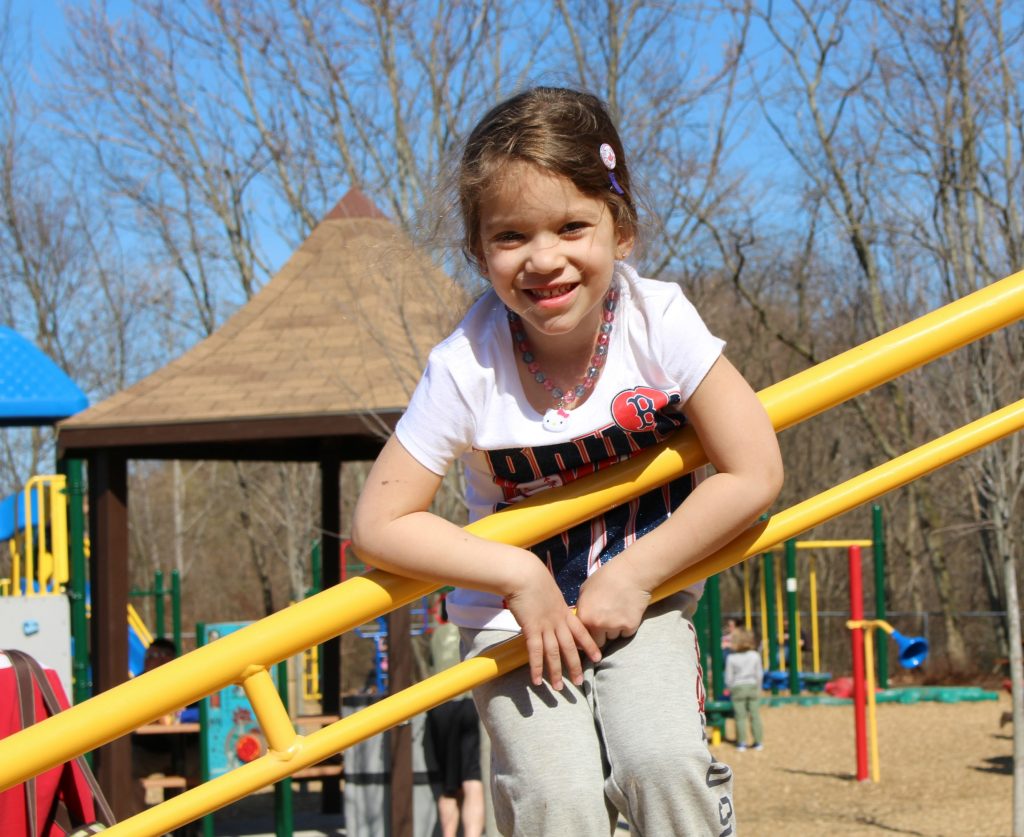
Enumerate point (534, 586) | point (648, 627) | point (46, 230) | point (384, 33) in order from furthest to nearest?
point (46, 230)
point (384, 33)
point (648, 627)
point (534, 586)

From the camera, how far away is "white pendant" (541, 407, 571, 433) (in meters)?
1.86

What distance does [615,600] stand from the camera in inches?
68.8

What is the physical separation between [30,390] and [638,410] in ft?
29.7

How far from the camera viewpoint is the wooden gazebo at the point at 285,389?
7.42 meters

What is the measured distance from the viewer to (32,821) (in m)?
2.35

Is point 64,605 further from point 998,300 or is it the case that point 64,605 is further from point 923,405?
point 998,300

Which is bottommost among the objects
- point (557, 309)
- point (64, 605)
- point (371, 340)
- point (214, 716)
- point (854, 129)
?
point (214, 716)

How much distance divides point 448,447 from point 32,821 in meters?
1.12

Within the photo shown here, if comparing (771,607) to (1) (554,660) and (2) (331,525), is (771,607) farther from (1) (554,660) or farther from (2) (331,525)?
(1) (554,660)

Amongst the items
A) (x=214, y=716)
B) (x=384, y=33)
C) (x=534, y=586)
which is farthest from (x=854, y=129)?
(x=534, y=586)

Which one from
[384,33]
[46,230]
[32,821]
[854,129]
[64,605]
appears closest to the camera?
[32,821]

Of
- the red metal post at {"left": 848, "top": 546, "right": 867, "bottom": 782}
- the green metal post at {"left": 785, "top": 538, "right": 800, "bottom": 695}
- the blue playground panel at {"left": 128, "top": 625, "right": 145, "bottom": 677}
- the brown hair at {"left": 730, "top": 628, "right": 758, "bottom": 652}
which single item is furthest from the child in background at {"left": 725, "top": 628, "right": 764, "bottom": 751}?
the blue playground panel at {"left": 128, "top": 625, "right": 145, "bottom": 677}

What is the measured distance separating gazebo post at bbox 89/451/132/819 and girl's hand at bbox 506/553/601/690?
679 centimetres

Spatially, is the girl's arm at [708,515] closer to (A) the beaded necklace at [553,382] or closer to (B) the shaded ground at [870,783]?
(A) the beaded necklace at [553,382]
